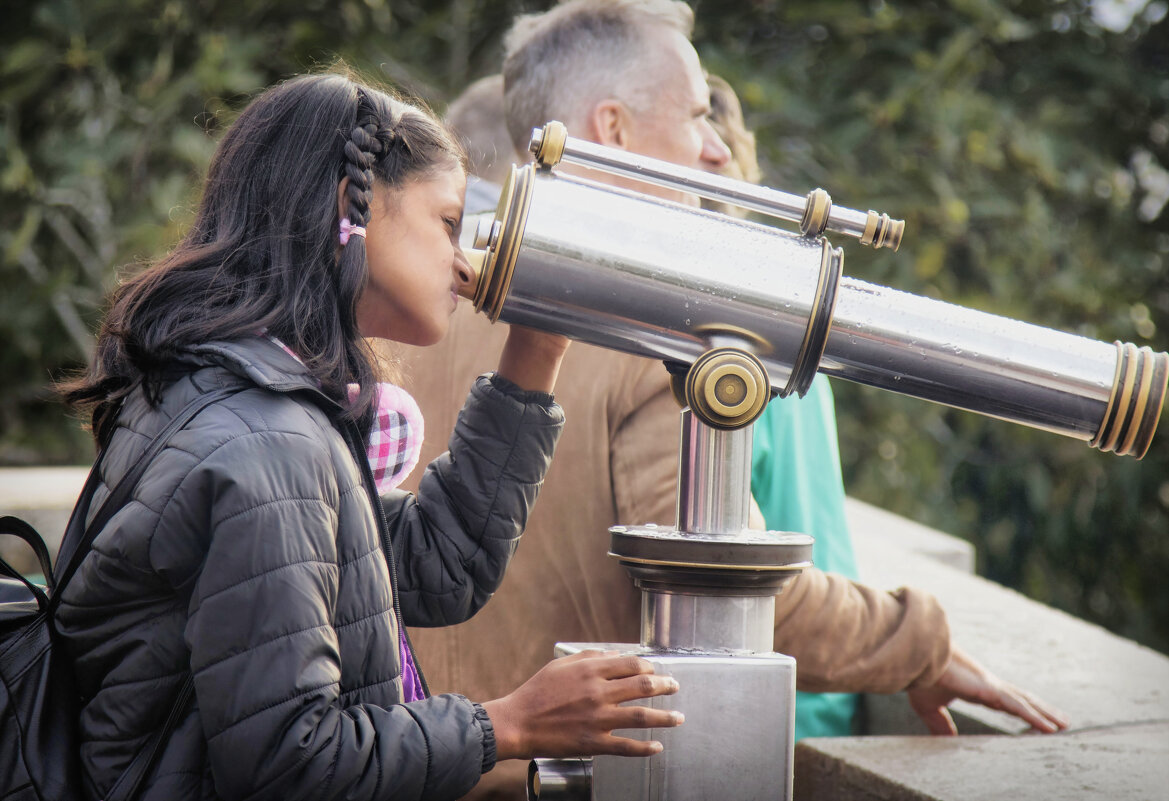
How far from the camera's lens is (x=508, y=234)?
48.3 inches

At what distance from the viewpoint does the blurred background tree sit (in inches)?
148

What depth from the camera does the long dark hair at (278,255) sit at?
50.3 inches

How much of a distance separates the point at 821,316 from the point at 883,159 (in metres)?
3.33

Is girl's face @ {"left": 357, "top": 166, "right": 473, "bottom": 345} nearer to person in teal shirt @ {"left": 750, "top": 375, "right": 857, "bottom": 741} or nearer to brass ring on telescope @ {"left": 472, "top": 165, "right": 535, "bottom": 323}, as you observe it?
brass ring on telescope @ {"left": 472, "top": 165, "right": 535, "bottom": 323}

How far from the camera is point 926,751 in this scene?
1729 mm

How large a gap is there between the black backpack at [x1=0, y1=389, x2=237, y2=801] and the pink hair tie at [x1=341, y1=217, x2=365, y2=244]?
0.82 ft

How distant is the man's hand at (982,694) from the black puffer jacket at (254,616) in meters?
0.88

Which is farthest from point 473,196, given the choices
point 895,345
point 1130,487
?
point 1130,487

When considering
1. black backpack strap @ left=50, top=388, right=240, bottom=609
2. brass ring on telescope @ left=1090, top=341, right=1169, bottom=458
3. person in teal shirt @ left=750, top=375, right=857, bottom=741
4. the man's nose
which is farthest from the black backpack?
the man's nose

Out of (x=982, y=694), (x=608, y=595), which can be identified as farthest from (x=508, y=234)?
(x=982, y=694)

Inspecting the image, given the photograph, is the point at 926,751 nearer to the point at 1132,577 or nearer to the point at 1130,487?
the point at 1130,487

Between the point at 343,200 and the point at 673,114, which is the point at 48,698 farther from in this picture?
the point at 673,114

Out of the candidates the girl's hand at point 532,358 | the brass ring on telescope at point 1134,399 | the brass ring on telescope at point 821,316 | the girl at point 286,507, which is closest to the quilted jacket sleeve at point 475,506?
the girl's hand at point 532,358

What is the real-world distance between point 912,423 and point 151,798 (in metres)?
3.90
